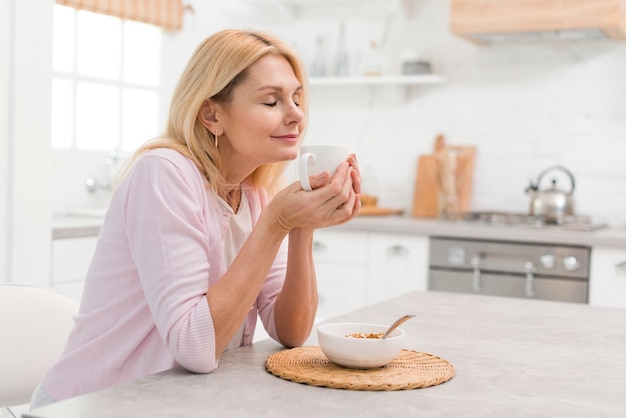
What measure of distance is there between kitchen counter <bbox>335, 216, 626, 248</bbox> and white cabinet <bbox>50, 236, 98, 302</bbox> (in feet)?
4.23

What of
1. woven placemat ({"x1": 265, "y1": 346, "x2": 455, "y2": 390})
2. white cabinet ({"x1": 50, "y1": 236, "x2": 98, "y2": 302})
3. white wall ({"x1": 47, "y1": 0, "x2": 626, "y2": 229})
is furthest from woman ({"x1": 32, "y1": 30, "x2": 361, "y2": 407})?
white wall ({"x1": 47, "y1": 0, "x2": 626, "y2": 229})

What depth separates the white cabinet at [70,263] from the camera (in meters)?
2.98

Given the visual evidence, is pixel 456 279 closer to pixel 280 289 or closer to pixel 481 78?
pixel 481 78

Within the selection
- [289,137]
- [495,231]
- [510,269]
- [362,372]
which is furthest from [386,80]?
[362,372]

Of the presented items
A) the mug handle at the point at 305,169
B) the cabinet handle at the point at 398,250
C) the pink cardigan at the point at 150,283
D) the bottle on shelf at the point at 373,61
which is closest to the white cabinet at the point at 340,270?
the cabinet handle at the point at 398,250

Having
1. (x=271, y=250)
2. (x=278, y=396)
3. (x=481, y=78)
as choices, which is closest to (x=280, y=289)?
(x=271, y=250)

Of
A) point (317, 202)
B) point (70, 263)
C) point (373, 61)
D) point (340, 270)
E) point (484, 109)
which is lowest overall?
point (340, 270)

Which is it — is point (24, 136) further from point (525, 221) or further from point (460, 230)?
point (525, 221)

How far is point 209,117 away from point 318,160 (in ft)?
1.08

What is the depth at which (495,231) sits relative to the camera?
3.58m

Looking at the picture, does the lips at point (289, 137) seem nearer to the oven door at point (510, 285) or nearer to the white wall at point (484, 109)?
the oven door at point (510, 285)

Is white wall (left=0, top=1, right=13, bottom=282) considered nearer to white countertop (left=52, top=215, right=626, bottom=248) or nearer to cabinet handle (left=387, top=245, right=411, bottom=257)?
white countertop (left=52, top=215, right=626, bottom=248)

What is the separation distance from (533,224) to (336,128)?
4.63ft

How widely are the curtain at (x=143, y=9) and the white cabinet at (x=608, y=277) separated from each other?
2380 millimetres
